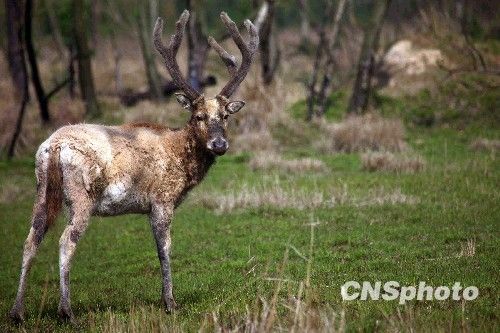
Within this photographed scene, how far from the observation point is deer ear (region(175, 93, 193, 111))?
7.93 meters

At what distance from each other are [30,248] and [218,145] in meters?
2.14

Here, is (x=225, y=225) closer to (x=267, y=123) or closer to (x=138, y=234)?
(x=138, y=234)

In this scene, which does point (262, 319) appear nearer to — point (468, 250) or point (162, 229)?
point (162, 229)

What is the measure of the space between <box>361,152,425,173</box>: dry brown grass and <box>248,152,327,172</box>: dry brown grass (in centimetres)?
96

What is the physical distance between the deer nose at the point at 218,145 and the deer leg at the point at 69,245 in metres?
1.43

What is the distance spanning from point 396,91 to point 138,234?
16649 mm

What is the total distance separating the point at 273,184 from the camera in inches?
535

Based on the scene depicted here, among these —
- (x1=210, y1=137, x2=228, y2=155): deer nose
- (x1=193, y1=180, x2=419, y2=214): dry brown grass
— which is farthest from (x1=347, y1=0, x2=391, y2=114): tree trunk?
(x1=210, y1=137, x2=228, y2=155): deer nose

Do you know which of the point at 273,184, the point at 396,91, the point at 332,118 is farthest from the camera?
the point at 396,91

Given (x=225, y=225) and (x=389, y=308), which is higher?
(x=389, y=308)

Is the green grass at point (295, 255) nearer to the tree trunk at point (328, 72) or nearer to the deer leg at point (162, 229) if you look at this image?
the deer leg at point (162, 229)

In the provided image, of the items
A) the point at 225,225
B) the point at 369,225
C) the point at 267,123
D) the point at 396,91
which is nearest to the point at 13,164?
the point at 267,123

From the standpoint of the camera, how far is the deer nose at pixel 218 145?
7.45 metres

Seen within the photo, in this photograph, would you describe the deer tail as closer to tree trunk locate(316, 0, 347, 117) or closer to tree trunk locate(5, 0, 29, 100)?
tree trunk locate(5, 0, 29, 100)
